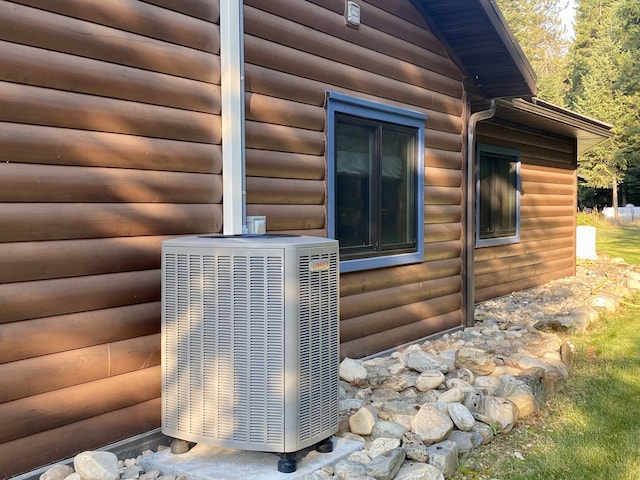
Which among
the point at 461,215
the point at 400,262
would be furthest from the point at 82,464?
the point at 461,215

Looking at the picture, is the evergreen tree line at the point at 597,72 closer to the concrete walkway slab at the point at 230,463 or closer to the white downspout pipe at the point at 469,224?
the white downspout pipe at the point at 469,224

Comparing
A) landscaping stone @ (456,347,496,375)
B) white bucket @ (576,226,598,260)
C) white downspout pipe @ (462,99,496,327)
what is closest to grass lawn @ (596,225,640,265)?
white bucket @ (576,226,598,260)

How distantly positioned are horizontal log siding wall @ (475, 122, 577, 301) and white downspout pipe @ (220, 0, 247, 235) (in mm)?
5653

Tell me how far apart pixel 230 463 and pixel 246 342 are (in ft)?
2.11

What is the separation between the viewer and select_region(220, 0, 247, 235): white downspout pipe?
411 cm

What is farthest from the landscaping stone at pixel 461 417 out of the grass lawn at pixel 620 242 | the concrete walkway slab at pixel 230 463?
the grass lawn at pixel 620 242

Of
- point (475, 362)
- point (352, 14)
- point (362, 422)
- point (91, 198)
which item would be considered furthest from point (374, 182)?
point (91, 198)

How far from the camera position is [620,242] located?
2142cm

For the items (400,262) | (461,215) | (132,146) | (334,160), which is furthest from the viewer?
(461,215)

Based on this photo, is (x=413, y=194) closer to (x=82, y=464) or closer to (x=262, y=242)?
(x=262, y=242)

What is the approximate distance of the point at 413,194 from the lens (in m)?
6.43

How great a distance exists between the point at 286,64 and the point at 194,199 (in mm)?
1431

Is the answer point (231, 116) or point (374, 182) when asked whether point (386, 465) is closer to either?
point (231, 116)

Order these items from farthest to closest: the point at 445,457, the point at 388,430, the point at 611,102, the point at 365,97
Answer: the point at 611,102 < the point at 365,97 < the point at 388,430 < the point at 445,457
